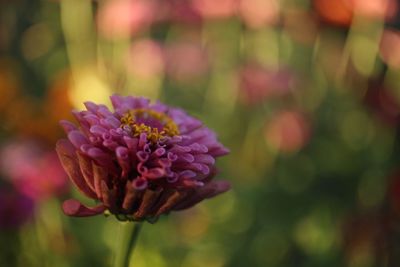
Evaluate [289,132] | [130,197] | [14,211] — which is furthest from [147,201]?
[289,132]

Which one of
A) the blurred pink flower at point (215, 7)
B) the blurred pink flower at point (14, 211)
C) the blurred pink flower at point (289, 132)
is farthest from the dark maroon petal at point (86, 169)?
the blurred pink flower at point (215, 7)

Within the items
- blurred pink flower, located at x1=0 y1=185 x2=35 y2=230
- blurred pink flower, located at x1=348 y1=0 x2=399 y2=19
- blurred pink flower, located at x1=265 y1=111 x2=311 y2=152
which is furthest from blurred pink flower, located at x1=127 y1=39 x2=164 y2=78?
blurred pink flower, located at x1=0 y1=185 x2=35 y2=230

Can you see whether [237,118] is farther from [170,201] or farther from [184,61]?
[170,201]

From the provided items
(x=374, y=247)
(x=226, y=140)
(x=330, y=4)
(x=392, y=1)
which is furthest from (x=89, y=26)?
(x=374, y=247)

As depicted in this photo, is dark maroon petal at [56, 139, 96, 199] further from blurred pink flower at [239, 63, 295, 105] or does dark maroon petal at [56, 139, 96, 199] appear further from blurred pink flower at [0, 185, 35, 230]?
blurred pink flower at [239, 63, 295, 105]

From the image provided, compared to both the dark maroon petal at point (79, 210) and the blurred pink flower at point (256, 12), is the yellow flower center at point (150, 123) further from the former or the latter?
the blurred pink flower at point (256, 12)

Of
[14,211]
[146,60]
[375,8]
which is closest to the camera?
[14,211]
